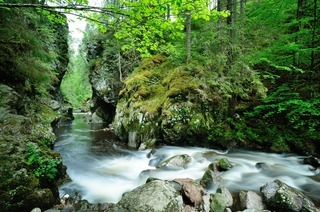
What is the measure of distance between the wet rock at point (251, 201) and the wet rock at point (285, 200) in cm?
14

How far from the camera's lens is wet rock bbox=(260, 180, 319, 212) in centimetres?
393

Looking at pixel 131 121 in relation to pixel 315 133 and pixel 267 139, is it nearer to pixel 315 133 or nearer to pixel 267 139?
pixel 267 139

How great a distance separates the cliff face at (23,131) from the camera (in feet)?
12.5

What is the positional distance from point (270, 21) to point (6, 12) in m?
10.0

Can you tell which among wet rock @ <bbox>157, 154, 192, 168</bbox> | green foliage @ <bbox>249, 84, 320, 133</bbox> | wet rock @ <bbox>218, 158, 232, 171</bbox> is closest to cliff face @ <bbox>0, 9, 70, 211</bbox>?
wet rock @ <bbox>157, 154, 192, 168</bbox>

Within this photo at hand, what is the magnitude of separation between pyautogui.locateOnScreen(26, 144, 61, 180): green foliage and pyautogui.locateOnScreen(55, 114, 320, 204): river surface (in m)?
0.95

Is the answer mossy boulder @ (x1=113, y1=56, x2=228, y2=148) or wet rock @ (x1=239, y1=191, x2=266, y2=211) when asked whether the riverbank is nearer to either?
wet rock @ (x1=239, y1=191, x2=266, y2=211)

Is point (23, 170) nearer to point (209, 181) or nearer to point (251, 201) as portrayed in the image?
point (209, 181)

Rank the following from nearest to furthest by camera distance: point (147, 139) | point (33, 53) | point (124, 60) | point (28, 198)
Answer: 1. point (28, 198)
2. point (33, 53)
3. point (147, 139)
4. point (124, 60)

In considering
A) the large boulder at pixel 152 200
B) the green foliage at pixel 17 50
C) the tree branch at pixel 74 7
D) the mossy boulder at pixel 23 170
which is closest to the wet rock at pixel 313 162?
the large boulder at pixel 152 200

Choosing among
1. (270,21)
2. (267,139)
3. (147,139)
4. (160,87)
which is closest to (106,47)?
(160,87)

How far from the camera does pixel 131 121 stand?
32.4 feet

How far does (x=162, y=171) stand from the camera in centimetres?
640

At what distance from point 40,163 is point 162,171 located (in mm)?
3534
